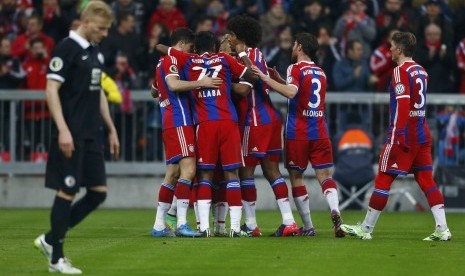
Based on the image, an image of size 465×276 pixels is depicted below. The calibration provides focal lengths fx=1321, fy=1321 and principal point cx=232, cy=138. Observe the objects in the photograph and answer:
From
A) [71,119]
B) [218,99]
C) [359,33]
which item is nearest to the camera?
[71,119]

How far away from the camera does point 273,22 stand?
24250 millimetres

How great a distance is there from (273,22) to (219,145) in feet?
32.4

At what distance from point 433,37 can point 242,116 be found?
8977mm

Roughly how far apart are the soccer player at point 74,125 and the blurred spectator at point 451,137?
1214 cm

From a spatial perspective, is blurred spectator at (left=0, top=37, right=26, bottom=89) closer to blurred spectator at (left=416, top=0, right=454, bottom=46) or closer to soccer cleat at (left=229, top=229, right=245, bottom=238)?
blurred spectator at (left=416, top=0, right=454, bottom=46)

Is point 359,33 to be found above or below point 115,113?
above

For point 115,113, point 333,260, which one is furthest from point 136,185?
point 333,260

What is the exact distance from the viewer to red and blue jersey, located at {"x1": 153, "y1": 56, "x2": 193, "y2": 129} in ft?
48.3

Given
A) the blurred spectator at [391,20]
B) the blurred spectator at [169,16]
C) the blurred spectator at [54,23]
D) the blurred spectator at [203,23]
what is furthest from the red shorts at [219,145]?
the blurred spectator at [54,23]

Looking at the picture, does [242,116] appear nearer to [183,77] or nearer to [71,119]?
[183,77]

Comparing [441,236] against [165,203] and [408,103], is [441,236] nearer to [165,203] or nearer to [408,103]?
[408,103]

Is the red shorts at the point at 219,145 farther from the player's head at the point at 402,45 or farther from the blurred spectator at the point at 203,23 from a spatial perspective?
the blurred spectator at the point at 203,23

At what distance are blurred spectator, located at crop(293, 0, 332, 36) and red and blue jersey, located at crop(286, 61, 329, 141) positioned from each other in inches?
342

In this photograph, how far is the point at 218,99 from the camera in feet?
48.0
